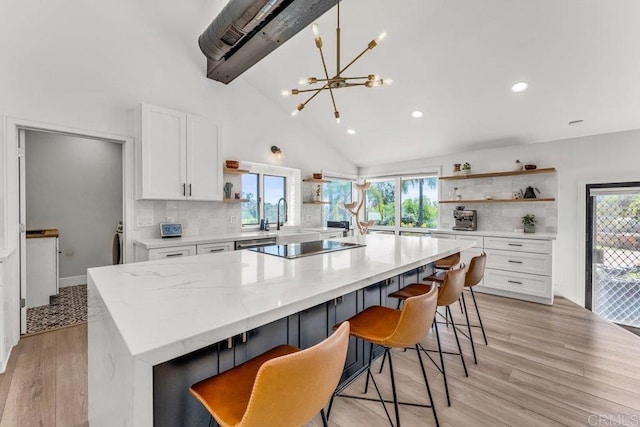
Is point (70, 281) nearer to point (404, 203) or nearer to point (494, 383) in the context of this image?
point (494, 383)

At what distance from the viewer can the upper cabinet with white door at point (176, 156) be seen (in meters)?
3.03

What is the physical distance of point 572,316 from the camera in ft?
10.7

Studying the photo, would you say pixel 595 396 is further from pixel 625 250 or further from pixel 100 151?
pixel 100 151

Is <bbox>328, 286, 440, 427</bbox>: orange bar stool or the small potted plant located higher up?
the small potted plant

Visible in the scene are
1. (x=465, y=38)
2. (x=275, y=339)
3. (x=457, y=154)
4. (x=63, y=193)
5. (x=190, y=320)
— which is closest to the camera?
(x=190, y=320)

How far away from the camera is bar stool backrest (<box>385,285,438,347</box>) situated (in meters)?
1.29

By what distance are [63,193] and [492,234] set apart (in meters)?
6.47

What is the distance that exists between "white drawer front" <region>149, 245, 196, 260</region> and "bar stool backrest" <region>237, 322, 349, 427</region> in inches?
101

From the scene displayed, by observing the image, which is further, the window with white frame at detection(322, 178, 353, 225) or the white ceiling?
the window with white frame at detection(322, 178, 353, 225)

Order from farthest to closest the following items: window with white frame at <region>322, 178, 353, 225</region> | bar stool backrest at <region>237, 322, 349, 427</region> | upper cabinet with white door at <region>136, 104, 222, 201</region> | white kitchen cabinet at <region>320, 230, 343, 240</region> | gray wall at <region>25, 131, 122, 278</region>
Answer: window with white frame at <region>322, 178, 353, 225</region>
white kitchen cabinet at <region>320, 230, 343, 240</region>
gray wall at <region>25, 131, 122, 278</region>
upper cabinet with white door at <region>136, 104, 222, 201</region>
bar stool backrest at <region>237, 322, 349, 427</region>

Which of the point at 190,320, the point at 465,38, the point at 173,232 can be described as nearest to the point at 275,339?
the point at 190,320

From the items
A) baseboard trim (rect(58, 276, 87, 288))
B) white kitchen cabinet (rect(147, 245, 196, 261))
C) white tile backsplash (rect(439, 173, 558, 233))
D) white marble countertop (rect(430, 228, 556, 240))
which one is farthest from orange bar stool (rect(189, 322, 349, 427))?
baseboard trim (rect(58, 276, 87, 288))

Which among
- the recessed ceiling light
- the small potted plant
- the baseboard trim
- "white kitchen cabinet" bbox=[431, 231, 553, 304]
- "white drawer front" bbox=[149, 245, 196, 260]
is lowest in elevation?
the baseboard trim

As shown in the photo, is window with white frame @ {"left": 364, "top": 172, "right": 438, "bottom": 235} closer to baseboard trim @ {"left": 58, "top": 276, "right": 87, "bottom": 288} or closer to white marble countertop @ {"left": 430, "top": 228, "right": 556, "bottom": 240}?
white marble countertop @ {"left": 430, "top": 228, "right": 556, "bottom": 240}
